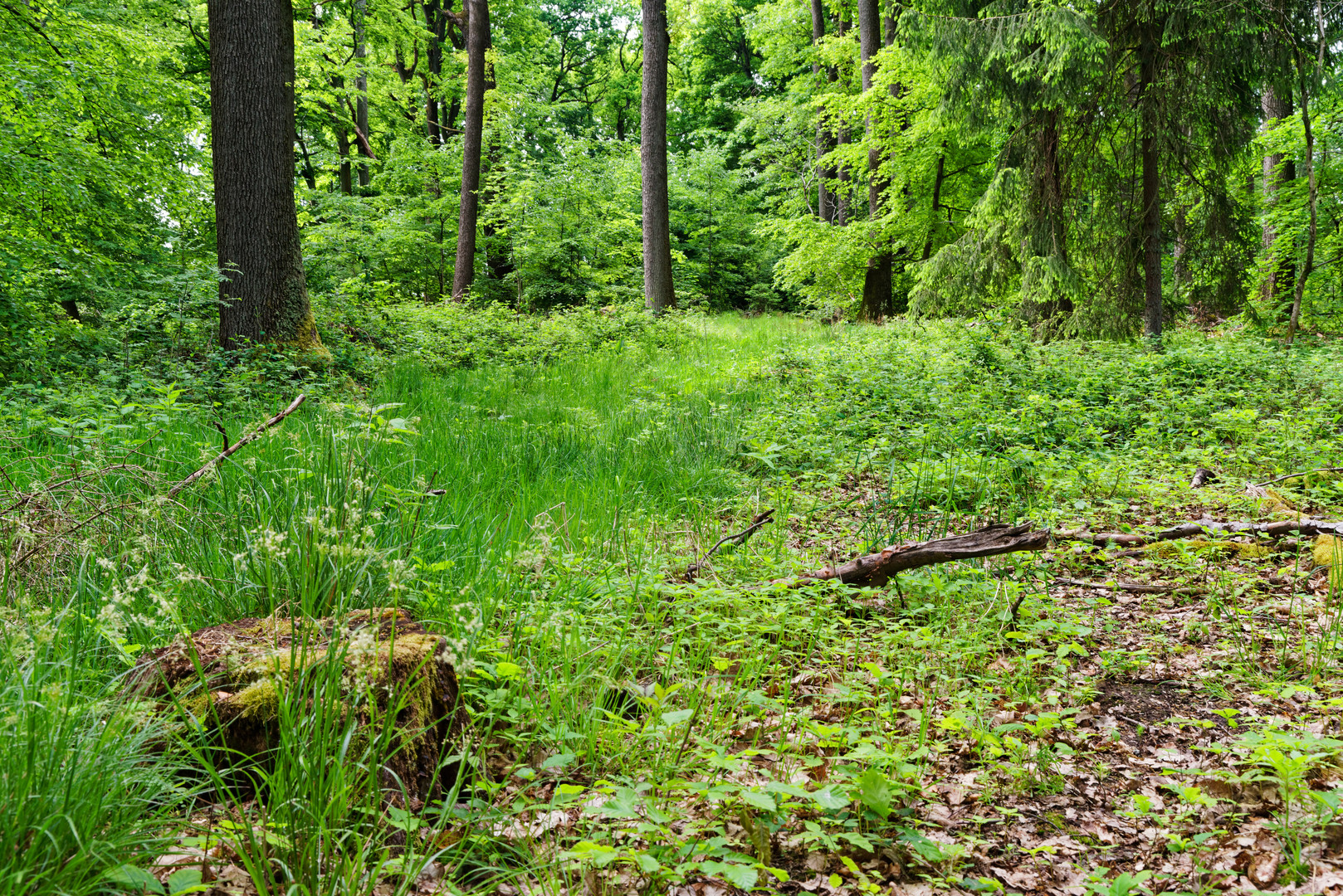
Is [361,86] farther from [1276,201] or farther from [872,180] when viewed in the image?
[1276,201]

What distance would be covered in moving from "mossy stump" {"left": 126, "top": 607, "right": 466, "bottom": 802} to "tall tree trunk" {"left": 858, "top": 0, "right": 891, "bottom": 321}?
529 inches

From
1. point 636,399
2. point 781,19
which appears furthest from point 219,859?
point 781,19

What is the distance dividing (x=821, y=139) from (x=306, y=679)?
20556 mm

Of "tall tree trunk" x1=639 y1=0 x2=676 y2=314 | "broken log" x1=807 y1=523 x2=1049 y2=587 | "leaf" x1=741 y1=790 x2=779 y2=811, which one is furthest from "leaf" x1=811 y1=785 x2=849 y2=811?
"tall tree trunk" x1=639 y1=0 x2=676 y2=314

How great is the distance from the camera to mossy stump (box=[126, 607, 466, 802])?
65.6 inches

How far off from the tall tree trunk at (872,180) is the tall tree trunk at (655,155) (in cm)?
383

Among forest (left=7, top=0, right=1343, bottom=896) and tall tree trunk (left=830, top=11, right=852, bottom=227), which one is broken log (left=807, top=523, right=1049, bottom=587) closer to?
forest (left=7, top=0, right=1343, bottom=896)

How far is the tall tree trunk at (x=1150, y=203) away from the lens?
873cm

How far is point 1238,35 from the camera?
318 inches

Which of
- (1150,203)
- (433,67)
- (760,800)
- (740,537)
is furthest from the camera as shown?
(433,67)

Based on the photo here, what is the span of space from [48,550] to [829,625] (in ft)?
9.50

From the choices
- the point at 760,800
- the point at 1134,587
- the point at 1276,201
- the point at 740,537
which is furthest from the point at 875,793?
the point at 1276,201

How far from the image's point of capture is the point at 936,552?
3.19 metres

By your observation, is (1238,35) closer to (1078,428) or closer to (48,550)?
(1078,428)
